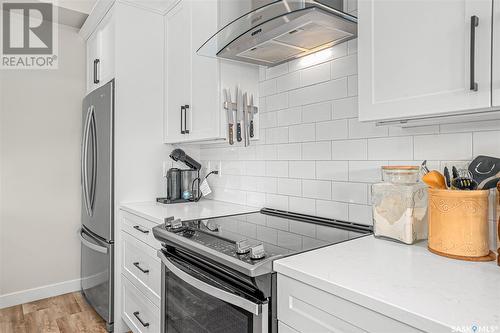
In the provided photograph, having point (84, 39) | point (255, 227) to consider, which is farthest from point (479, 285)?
point (84, 39)

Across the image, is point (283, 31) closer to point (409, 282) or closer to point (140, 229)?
point (409, 282)

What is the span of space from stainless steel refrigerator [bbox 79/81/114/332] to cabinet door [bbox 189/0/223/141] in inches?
26.2

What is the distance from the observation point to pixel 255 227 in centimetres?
159

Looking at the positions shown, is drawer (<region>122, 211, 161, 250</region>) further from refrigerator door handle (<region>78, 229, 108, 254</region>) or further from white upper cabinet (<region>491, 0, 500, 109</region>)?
white upper cabinet (<region>491, 0, 500, 109</region>)

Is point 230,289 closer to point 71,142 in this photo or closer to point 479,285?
point 479,285

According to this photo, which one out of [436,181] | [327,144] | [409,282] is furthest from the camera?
[327,144]

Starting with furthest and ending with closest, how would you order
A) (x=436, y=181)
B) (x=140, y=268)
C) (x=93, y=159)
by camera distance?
(x=93, y=159), (x=140, y=268), (x=436, y=181)

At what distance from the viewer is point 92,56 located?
116 inches

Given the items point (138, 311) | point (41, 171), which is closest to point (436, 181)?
point (138, 311)

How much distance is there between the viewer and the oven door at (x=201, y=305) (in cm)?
108

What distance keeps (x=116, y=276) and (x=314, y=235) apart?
165cm

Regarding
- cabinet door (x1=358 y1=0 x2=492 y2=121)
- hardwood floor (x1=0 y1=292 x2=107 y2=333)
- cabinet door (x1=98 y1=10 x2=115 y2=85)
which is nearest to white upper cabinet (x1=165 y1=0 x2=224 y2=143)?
cabinet door (x1=98 y1=10 x2=115 y2=85)

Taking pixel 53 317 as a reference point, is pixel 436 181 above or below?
above

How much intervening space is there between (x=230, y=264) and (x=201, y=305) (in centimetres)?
39
